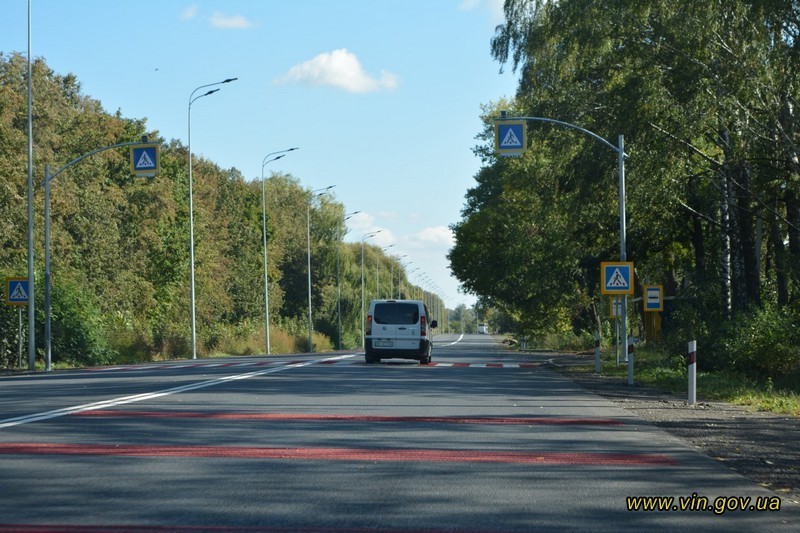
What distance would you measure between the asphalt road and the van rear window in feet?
47.6

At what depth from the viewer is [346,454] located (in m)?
11.0

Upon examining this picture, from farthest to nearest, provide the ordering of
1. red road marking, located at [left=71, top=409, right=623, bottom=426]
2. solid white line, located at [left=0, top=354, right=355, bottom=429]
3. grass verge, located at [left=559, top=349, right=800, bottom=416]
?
grass verge, located at [left=559, top=349, right=800, bottom=416], red road marking, located at [left=71, top=409, right=623, bottom=426], solid white line, located at [left=0, top=354, right=355, bottom=429]

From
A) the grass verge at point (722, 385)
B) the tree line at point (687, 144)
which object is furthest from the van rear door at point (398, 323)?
the tree line at point (687, 144)

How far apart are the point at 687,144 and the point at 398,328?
10.0m

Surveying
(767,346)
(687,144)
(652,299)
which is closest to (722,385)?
(767,346)

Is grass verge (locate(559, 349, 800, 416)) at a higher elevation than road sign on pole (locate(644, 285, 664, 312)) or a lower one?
lower

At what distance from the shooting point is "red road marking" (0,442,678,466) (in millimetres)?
10719

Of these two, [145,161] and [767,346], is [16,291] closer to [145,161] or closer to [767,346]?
[145,161]

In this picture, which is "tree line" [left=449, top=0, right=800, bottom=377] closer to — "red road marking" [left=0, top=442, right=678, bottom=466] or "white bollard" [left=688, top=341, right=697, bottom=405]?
"white bollard" [left=688, top=341, right=697, bottom=405]

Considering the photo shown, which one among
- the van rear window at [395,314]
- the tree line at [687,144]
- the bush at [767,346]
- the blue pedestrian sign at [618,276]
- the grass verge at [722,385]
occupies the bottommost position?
the grass verge at [722,385]

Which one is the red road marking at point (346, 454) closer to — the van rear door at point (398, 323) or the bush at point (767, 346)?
the bush at point (767, 346)

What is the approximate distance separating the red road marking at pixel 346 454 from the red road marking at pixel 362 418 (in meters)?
3.25

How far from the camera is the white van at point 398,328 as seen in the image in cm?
3312

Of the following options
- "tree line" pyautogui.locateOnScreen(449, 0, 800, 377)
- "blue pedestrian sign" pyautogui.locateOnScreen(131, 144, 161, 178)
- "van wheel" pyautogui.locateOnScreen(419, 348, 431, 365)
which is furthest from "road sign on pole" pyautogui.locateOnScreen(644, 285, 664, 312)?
"blue pedestrian sign" pyautogui.locateOnScreen(131, 144, 161, 178)
